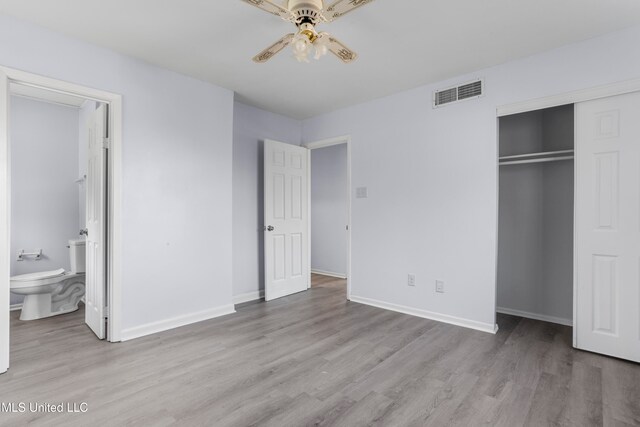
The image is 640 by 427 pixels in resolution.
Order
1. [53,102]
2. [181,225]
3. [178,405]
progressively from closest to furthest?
[178,405] → [181,225] → [53,102]

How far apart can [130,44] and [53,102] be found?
2322mm

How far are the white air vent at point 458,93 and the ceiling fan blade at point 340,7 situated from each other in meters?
1.98

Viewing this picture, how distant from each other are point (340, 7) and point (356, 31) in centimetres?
78

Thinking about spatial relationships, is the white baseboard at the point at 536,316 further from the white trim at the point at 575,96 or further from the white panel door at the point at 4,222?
the white panel door at the point at 4,222

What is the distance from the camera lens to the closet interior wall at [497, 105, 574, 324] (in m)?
3.44

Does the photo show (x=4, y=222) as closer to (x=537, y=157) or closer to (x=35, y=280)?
(x=35, y=280)

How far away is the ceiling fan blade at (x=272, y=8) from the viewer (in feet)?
5.86

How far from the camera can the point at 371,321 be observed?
3.52 metres

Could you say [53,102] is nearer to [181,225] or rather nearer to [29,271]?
[29,271]

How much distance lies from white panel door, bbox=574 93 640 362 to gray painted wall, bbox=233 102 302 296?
3.51m

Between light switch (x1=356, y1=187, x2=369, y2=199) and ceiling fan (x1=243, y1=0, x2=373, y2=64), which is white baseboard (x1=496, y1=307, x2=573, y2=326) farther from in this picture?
ceiling fan (x1=243, y1=0, x2=373, y2=64)

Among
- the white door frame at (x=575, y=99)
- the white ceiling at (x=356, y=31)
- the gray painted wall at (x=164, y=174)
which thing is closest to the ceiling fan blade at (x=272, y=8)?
the white ceiling at (x=356, y=31)

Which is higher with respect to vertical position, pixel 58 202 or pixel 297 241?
pixel 58 202

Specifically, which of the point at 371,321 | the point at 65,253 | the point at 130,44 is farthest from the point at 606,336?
the point at 65,253
